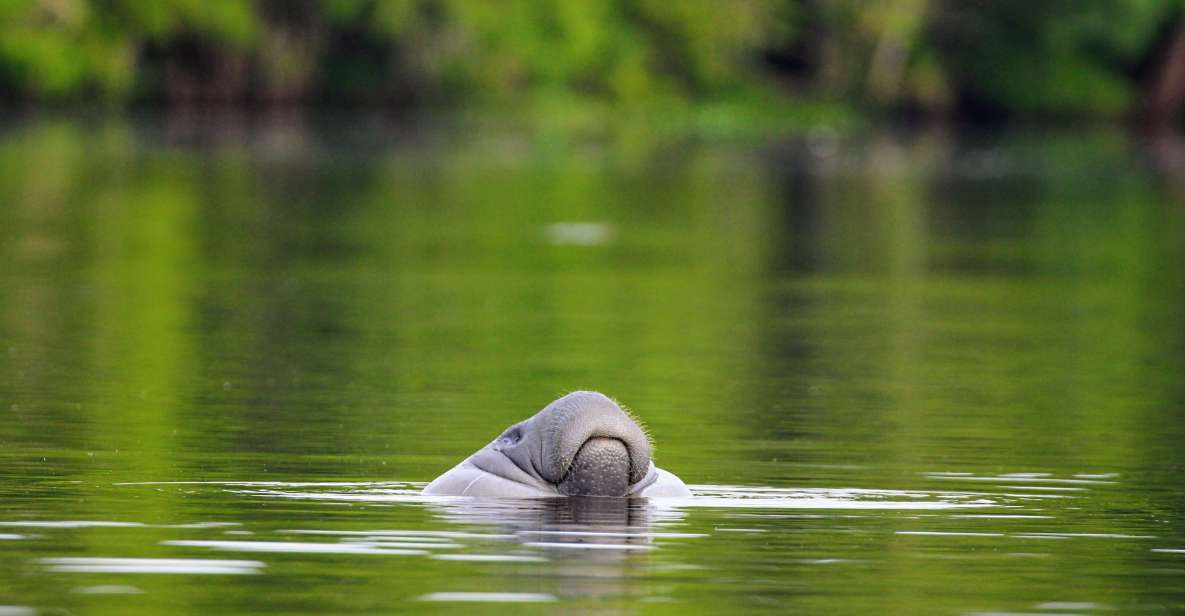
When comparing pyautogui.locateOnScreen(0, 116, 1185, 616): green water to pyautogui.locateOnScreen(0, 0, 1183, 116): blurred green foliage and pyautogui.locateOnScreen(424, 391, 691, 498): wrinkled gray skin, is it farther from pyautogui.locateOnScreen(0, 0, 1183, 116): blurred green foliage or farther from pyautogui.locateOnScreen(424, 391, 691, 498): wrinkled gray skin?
pyautogui.locateOnScreen(0, 0, 1183, 116): blurred green foliage

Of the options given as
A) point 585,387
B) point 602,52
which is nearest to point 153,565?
point 585,387

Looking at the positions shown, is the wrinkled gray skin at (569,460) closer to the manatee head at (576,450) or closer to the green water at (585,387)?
the manatee head at (576,450)

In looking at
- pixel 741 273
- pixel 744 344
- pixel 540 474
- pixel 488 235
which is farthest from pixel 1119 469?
pixel 488 235

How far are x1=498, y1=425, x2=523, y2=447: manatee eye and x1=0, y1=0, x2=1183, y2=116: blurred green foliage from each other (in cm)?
6197

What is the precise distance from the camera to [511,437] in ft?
37.8

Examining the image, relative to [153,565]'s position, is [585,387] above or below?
above

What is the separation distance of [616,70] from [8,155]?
1725 inches

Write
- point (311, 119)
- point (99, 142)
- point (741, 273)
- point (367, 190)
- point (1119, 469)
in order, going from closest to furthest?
1. point (1119, 469)
2. point (741, 273)
3. point (367, 190)
4. point (99, 142)
5. point (311, 119)

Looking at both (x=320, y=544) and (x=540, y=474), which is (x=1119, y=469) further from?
(x=320, y=544)

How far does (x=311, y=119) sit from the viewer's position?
260ft

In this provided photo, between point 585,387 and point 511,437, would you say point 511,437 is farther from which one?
point 585,387

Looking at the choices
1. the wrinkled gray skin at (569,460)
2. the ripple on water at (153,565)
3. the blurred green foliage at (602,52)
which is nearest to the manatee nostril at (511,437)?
the wrinkled gray skin at (569,460)

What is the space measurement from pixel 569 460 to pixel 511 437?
1.31 ft

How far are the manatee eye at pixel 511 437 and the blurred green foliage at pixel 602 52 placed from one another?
203 feet
